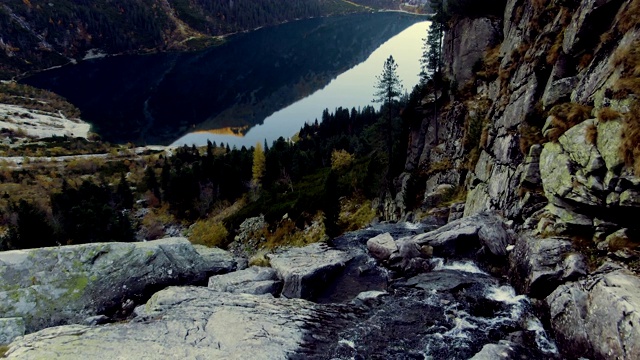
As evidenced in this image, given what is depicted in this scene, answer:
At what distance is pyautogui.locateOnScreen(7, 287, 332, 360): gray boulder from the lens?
1535 cm

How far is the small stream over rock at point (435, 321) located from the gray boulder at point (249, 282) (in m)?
3.73

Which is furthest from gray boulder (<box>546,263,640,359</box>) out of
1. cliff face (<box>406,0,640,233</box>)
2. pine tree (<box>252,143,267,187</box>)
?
pine tree (<box>252,143,267,187</box>)

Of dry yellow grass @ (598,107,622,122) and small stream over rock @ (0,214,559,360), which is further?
dry yellow grass @ (598,107,622,122)

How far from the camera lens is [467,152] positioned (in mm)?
45500

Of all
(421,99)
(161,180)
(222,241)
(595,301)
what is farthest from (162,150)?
(595,301)

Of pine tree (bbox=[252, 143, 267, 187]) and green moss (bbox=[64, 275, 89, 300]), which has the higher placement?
green moss (bbox=[64, 275, 89, 300])

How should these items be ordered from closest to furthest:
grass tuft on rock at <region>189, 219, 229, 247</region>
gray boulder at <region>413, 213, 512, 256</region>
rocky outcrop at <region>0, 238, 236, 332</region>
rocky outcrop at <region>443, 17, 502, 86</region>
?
rocky outcrop at <region>0, 238, 236, 332</region>, gray boulder at <region>413, 213, 512, 256</region>, rocky outcrop at <region>443, 17, 502, 86</region>, grass tuft on rock at <region>189, 219, 229, 247</region>

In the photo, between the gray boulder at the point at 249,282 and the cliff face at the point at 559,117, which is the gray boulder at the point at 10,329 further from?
the cliff face at the point at 559,117

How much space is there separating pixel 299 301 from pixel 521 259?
42.8 feet

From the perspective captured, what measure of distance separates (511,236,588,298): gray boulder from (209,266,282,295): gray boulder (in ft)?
49.7

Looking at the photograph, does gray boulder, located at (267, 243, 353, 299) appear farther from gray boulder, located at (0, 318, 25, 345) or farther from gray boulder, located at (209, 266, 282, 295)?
gray boulder, located at (0, 318, 25, 345)

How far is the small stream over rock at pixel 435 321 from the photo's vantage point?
17.6m

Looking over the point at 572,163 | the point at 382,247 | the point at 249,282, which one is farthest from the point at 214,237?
the point at 572,163

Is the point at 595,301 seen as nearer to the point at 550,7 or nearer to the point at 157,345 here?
the point at 157,345
